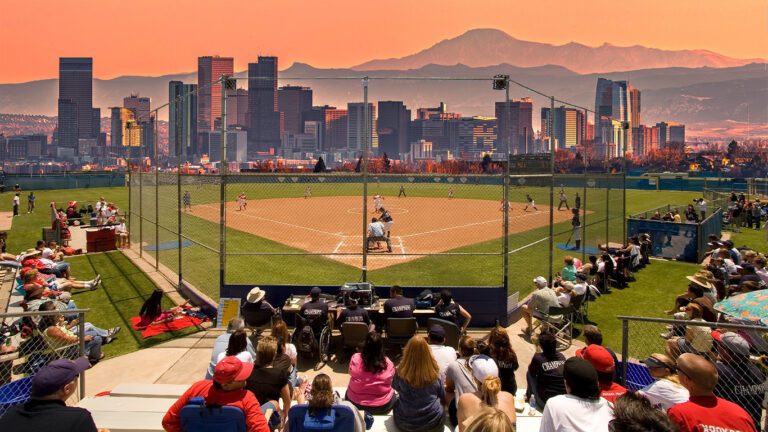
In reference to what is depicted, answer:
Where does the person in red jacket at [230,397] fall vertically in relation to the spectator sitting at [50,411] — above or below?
below

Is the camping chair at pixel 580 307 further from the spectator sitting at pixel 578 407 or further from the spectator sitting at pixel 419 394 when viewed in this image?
the spectator sitting at pixel 578 407

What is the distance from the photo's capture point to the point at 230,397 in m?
4.44

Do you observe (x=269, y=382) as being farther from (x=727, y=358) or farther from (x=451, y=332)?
(x=727, y=358)

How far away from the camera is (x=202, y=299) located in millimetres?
12375

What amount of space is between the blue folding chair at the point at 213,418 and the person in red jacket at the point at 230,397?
7 cm

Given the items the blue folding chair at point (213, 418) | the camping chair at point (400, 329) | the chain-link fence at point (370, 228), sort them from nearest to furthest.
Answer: the blue folding chair at point (213, 418)
the camping chair at point (400, 329)
the chain-link fence at point (370, 228)

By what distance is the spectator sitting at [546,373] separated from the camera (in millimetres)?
5773

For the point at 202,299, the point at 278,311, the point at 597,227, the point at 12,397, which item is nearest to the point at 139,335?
the point at 202,299

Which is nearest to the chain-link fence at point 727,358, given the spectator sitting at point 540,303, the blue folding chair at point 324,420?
the spectator sitting at point 540,303

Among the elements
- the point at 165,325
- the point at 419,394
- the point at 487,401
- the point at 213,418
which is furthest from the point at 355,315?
the point at 165,325

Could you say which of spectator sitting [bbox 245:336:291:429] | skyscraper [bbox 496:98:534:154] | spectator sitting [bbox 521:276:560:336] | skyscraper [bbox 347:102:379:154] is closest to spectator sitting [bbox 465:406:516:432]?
spectator sitting [bbox 245:336:291:429]

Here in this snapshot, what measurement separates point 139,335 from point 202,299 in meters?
1.88

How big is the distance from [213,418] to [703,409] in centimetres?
411

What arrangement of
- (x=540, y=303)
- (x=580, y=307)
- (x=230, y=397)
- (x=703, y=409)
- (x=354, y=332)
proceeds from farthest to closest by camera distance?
(x=580, y=307), (x=540, y=303), (x=354, y=332), (x=230, y=397), (x=703, y=409)
